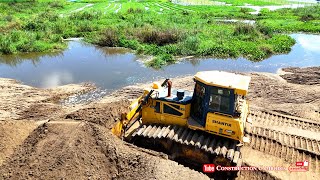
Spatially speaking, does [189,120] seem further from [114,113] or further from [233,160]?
[114,113]

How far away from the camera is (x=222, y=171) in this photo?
815 centimetres

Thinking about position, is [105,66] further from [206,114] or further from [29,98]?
[206,114]

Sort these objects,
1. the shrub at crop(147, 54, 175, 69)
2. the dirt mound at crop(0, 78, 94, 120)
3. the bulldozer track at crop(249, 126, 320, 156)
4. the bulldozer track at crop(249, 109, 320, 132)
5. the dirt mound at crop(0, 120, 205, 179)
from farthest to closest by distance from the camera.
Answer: the shrub at crop(147, 54, 175, 69)
the dirt mound at crop(0, 78, 94, 120)
the bulldozer track at crop(249, 109, 320, 132)
the bulldozer track at crop(249, 126, 320, 156)
the dirt mound at crop(0, 120, 205, 179)

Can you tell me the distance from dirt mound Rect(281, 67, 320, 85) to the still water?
65.2 inches

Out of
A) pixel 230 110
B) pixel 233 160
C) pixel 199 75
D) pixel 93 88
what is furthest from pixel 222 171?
pixel 93 88

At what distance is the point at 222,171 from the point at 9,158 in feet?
19.2

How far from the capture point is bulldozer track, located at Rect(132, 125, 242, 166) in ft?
26.3

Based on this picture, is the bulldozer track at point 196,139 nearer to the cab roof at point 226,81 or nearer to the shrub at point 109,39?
the cab roof at point 226,81

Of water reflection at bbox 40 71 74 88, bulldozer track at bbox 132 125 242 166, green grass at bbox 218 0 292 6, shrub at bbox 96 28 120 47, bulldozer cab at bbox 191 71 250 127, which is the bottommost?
water reflection at bbox 40 71 74 88

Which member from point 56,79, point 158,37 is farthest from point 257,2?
point 56,79

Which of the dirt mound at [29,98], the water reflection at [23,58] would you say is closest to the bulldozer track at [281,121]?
the dirt mound at [29,98]

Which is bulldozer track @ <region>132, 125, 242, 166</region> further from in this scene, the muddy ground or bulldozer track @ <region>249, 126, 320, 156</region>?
bulldozer track @ <region>249, 126, 320, 156</region>

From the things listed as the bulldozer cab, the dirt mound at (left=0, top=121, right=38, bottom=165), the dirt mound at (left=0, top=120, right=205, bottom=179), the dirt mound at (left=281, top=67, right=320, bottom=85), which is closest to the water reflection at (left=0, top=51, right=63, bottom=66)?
the dirt mound at (left=0, top=121, right=38, bottom=165)

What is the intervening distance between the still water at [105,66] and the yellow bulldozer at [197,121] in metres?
7.24
